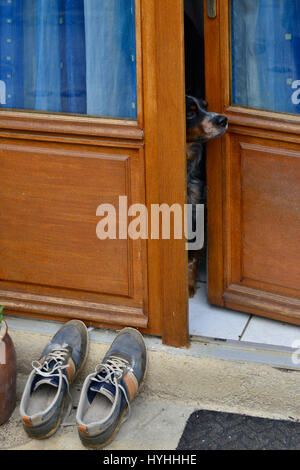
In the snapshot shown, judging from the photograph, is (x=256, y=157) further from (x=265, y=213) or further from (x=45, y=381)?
(x=45, y=381)

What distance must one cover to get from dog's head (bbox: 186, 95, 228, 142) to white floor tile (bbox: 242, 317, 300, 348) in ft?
2.72

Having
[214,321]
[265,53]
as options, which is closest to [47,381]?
[214,321]

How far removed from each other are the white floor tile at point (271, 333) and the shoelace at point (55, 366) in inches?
29.7

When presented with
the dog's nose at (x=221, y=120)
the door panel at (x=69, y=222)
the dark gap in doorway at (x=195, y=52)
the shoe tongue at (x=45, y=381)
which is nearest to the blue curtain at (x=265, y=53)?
the dog's nose at (x=221, y=120)

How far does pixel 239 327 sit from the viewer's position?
10.4 ft

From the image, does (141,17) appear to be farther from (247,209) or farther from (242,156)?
(247,209)

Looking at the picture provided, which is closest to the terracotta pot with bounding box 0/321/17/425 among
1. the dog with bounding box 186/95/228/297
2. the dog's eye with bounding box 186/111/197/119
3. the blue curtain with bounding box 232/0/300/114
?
the dog with bounding box 186/95/228/297

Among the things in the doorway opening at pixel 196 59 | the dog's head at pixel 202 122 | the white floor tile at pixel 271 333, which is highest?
the doorway opening at pixel 196 59

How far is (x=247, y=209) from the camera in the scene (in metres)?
3.10

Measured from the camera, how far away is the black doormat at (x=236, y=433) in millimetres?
2756

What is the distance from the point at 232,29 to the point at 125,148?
65 cm

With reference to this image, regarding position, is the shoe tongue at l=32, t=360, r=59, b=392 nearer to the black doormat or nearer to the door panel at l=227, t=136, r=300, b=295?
the black doormat

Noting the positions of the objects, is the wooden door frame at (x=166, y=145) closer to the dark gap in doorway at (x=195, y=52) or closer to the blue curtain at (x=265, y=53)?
the blue curtain at (x=265, y=53)

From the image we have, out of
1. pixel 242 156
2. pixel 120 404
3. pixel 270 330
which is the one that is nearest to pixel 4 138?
pixel 242 156
